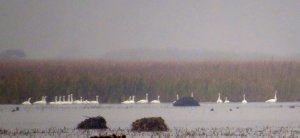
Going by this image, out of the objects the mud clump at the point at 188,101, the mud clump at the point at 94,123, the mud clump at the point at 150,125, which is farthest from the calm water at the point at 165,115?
the mud clump at the point at 150,125

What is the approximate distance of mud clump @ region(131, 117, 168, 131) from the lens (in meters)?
14.7

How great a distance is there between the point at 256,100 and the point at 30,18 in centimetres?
398

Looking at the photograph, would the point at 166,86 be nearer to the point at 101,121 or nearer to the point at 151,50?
the point at 151,50

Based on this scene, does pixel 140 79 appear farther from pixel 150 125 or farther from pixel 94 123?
pixel 150 125

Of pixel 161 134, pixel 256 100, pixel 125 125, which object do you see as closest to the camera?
pixel 161 134

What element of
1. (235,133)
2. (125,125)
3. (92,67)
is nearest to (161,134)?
(235,133)

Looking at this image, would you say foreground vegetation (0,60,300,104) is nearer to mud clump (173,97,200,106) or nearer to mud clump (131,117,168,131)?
mud clump (173,97,200,106)

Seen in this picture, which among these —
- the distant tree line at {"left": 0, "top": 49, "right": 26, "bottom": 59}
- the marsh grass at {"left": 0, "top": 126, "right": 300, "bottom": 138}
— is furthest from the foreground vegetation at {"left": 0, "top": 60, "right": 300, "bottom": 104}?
the marsh grass at {"left": 0, "top": 126, "right": 300, "bottom": 138}

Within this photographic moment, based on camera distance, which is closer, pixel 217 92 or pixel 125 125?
pixel 125 125

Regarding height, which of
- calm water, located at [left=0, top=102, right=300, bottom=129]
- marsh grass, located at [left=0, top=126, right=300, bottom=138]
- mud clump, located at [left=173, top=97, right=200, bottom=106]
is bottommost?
marsh grass, located at [left=0, top=126, right=300, bottom=138]

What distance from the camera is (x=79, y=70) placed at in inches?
659

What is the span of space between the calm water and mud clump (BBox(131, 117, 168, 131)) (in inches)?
20.0

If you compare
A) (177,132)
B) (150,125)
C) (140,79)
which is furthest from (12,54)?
(177,132)

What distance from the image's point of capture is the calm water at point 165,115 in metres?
16.1
